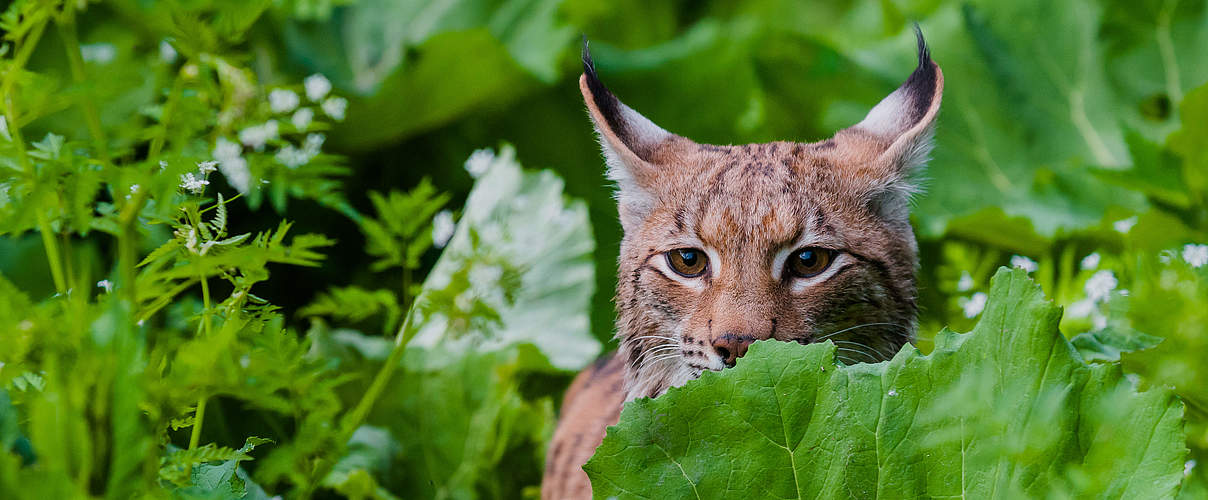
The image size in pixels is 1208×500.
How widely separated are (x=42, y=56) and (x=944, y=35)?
10.4ft

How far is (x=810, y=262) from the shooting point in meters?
1.97

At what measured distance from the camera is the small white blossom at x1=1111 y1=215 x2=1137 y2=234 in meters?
2.78

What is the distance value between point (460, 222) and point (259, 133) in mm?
1751

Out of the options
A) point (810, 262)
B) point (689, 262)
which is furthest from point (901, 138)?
point (689, 262)

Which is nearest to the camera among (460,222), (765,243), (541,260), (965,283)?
(765,243)

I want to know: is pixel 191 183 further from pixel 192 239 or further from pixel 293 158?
pixel 293 158

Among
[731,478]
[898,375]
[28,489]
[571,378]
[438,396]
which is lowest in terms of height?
[571,378]

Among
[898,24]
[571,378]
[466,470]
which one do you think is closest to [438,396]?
[466,470]

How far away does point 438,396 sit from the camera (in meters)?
2.92

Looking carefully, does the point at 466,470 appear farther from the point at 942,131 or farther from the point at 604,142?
the point at 942,131

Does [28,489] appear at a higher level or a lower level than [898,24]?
higher

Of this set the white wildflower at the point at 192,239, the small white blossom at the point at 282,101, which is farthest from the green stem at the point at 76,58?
the small white blossom at the point at 282,101

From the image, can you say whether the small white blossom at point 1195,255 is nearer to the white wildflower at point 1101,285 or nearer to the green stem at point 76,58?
the white wildflower at point 1101,285

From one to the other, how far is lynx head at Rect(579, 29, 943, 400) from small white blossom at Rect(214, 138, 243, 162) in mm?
665
